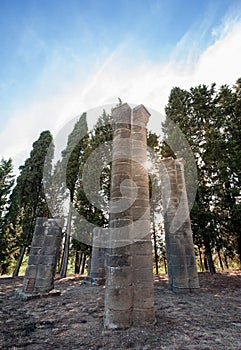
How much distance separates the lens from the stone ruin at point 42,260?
8.51 meters

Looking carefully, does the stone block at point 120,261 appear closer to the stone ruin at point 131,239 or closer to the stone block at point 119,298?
the stone ruin at point 131,239

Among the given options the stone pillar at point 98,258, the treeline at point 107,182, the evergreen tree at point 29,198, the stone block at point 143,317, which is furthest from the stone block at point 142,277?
the evergreen tree at point 29,198

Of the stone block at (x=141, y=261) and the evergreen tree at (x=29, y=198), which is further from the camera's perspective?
the evergreen tree at (x=29, y=198)

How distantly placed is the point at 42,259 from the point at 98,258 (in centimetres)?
449

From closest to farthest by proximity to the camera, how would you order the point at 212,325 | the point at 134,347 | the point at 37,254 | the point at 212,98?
the point at 134,347, the point at 212,325, the point at 37,254, the point at 212,98

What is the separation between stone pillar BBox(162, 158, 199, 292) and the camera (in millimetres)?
9055

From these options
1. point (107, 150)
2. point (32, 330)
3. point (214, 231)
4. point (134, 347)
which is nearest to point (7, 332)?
point (32, 330)

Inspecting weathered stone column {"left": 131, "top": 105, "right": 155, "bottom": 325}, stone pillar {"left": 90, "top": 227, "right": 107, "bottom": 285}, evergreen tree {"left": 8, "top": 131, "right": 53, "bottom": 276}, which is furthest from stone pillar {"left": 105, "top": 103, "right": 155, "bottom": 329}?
evergreen tree {"left": 8, "top": 131, "right": 53, "bottom": 276}

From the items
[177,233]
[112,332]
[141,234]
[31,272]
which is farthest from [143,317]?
[31,272]

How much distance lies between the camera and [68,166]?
64.2 feet

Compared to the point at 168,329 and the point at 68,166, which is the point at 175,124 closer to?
the point at 68,166

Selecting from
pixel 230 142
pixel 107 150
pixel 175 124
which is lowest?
pixel 230 142

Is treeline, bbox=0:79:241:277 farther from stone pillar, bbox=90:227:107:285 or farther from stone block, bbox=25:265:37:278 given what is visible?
stone block, bbox=25:265:37:278

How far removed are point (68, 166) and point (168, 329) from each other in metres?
17.0
